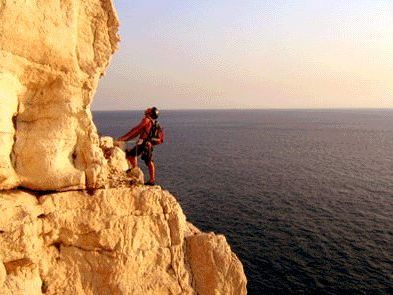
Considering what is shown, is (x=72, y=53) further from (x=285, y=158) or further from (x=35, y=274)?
(x=285, y=158)

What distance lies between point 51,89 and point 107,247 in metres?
5.68

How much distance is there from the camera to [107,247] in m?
12.3

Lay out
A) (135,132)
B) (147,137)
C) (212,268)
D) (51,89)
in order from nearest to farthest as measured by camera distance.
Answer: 1. (51,89)
2. (212,268)
3. (135,132)
4. (147,137)

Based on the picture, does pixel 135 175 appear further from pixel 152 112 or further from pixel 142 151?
pixel 152 112

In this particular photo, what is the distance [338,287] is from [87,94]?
36.4 meters

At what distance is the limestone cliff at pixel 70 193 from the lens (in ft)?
34.6

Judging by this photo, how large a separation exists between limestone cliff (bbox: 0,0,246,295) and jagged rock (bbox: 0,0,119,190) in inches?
1.3

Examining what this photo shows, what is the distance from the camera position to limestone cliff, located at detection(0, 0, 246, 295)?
1055cm

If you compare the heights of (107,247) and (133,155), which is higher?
(133,155)

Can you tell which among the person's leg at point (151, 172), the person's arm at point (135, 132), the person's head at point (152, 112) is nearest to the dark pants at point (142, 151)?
the person's leg at point (151, 172)

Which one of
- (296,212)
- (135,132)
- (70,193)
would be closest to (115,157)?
(135,132)

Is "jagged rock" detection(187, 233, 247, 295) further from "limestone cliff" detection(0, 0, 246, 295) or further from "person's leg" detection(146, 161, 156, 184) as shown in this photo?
"person's leg" detection(146, 161, 156, 184)

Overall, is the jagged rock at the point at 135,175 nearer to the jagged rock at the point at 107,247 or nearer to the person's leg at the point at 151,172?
the person's leg at the point at 151,172

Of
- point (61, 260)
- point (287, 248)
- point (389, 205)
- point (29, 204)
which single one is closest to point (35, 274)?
point (61, 260)
